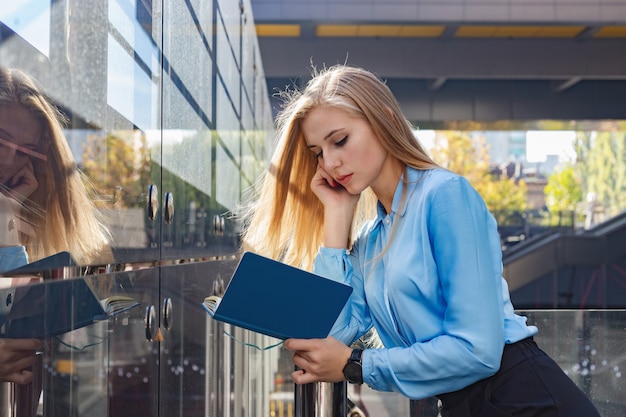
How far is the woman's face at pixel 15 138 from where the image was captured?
39.6 inches

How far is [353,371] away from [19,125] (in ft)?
3.10

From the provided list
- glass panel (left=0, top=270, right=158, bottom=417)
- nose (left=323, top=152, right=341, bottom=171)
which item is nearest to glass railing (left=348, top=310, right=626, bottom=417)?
nose (left=323, top=152, right=341, bottom=171)

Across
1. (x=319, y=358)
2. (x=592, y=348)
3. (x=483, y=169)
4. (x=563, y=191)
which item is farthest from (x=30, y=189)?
(x=563, y=191)

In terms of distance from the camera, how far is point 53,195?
118 centimetres

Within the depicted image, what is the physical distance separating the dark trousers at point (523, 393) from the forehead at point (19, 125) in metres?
1.05

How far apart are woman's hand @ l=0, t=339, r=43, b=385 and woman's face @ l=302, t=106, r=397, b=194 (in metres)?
0.91

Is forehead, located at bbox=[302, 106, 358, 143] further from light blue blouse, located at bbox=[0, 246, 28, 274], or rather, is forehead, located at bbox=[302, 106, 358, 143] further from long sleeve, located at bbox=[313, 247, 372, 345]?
light blue blouse, located at bbox=[0, 246, 28, 274]

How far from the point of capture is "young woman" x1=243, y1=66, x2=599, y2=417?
5.32 ft

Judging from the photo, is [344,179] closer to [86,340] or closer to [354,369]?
[354,369]

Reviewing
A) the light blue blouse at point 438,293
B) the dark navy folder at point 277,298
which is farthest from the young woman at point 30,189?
the light blue blouse at point 438,293

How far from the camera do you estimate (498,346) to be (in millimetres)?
1628

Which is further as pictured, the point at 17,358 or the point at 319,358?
the point at 319,358

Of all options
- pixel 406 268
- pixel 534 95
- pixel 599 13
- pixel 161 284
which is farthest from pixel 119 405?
pixel 534 95

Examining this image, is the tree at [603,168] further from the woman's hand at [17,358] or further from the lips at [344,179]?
the woman's hand at [17,358]
